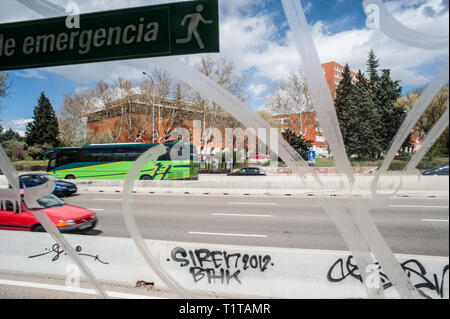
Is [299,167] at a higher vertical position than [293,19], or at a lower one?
lower

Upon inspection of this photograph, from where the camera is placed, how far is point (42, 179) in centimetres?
189

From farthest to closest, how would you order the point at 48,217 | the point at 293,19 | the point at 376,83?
the point at 48,217, the point at 376,83, the point at 293,19

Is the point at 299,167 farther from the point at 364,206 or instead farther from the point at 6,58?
the point at 6,58

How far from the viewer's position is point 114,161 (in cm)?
241

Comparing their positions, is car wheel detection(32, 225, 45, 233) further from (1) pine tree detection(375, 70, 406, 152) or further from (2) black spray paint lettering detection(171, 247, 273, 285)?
(1) pine tree detection(375, 70, 406, 152)

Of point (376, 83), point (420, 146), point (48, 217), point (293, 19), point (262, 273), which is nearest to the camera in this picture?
point (420, 146)

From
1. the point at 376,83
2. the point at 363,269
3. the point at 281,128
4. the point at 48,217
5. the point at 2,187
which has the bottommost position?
the point at 363,269

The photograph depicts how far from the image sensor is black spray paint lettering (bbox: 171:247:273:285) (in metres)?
1.98

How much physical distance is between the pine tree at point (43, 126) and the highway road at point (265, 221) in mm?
673

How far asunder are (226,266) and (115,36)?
1.87m

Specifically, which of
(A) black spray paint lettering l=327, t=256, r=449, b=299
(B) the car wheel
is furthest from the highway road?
(B) the car wheel

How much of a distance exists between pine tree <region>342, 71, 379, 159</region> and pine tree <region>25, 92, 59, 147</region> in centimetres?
238
